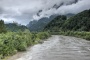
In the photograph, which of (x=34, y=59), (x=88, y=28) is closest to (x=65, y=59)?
(x=34, y=59)

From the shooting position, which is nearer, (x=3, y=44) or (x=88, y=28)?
(x=3, y=44)

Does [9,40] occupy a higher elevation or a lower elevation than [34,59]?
higher

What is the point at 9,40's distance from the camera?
29062 mm

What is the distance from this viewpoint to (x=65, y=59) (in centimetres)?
2458

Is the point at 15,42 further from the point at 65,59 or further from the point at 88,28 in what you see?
the point at 88,28

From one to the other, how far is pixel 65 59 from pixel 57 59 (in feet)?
2.93

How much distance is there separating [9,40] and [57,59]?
25.5ft

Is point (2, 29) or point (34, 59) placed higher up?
point (2, 29)

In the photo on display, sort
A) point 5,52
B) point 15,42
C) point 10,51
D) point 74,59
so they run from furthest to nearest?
point 15,42 < point 10,51 < point 5,52 < point 74,59

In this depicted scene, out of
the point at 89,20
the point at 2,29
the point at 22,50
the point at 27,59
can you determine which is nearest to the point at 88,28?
the point at 89,20

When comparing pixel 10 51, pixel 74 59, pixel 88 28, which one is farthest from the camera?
pixel 88 28

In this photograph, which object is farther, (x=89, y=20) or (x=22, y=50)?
(x=89, y=20)

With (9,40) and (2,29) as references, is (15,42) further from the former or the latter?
(2,29)

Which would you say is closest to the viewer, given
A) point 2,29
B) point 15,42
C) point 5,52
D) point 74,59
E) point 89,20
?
point 74,59
